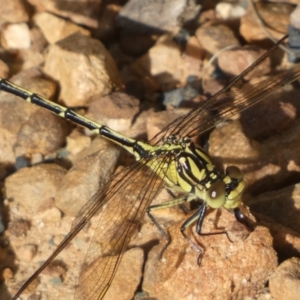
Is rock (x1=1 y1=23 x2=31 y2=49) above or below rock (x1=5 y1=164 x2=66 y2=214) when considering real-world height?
above

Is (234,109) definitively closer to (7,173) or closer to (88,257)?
(88,257)

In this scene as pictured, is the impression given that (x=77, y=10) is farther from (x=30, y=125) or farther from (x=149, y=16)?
(x=30, y=125)

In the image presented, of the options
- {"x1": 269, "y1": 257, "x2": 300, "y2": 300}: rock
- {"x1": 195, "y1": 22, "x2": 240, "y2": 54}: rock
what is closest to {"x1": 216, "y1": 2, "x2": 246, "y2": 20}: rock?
{"x1": 195, "y1": 22, "x2": 240, "y2": 54}: rock

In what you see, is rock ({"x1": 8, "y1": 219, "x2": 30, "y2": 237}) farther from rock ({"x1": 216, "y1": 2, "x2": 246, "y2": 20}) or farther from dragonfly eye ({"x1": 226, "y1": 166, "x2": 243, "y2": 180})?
rock ({"x1": 216, "y1": 2, "x2": 246, "y2": 20})

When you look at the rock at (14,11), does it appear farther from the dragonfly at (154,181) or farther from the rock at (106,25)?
the dragonfly at (154,181)

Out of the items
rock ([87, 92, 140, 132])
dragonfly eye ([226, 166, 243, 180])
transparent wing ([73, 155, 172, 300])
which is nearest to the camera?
A: transparent wing ([73, 155, 172, 300])

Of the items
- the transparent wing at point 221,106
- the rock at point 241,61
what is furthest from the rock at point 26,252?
the rock at point 241,61
